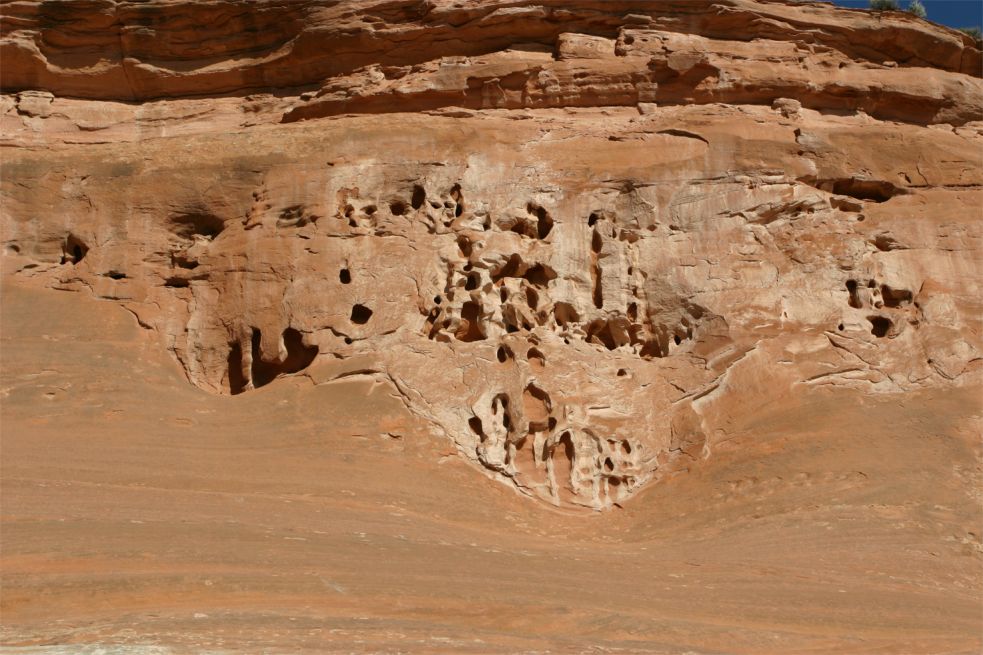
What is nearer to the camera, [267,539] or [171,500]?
[267,539]

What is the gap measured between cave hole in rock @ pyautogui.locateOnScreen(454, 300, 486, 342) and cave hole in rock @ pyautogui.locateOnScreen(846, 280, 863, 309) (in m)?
5.18

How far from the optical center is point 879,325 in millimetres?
13922

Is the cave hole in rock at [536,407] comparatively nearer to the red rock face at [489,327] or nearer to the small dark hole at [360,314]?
the red rock face at [489,327]

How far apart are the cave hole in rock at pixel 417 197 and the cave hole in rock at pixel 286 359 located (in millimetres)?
2736

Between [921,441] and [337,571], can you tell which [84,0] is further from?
[921,441]

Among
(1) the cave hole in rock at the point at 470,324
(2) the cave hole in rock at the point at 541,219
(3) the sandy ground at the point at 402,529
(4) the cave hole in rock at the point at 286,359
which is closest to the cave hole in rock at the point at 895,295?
(3) the sandy ground at the point at 402,529

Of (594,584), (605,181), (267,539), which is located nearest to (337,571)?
(267,539)

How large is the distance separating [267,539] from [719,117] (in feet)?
33.7

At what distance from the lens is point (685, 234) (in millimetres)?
14484

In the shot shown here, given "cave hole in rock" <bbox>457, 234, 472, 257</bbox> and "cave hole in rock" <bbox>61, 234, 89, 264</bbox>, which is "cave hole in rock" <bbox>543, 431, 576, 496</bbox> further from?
"cave hole in rock" <bbox>61, 234, 89, 264</bbox>

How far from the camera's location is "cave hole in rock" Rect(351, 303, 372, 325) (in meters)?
13.6

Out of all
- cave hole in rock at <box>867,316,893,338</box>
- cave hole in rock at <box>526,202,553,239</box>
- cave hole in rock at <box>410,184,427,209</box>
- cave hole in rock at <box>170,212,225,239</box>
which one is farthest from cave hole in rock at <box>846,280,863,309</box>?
cave hole in rock at <box>170,212,225,239</box>

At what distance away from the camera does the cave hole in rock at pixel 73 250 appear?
1480 cm

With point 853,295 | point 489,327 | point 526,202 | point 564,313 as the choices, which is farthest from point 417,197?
point 853,295
